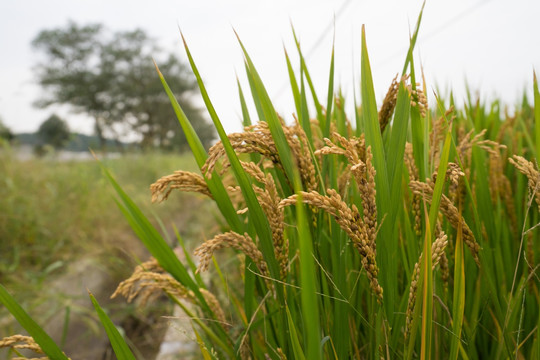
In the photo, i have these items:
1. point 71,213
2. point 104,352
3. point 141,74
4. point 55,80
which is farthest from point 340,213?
point 55,80

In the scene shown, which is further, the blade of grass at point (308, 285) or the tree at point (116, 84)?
the tree at point (116, 84)

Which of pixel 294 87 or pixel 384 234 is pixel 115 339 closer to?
pixel 384 234

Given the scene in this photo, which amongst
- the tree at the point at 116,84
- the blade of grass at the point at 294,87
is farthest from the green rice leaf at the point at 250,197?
the tree at the point at 116,84

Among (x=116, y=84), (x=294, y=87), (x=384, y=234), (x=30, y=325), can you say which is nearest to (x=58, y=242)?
(x=30, y=325)

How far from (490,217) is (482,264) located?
11.1 inches

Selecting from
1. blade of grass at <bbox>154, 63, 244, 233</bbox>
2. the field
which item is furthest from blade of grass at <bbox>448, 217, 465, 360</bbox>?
the field

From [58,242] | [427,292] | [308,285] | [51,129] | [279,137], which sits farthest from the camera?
[51,129]

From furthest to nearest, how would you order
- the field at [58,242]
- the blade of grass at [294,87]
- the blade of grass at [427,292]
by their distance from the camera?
the field at [58,242] → the blade of grass at [294,87] → the blade of grass at [427,292]

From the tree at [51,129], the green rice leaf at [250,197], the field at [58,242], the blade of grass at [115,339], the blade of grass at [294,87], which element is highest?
the tree at [51,129]

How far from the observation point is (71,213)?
4.13 m

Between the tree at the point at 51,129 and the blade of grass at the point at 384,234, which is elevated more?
the tree at the point at 51,129

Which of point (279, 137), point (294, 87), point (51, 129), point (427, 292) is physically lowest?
point (427, 292)

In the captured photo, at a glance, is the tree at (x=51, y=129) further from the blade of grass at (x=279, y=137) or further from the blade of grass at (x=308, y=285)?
the blade of grass at (x=308, y=285)

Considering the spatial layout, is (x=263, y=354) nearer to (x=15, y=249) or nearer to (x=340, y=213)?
(x=340, y=213)
